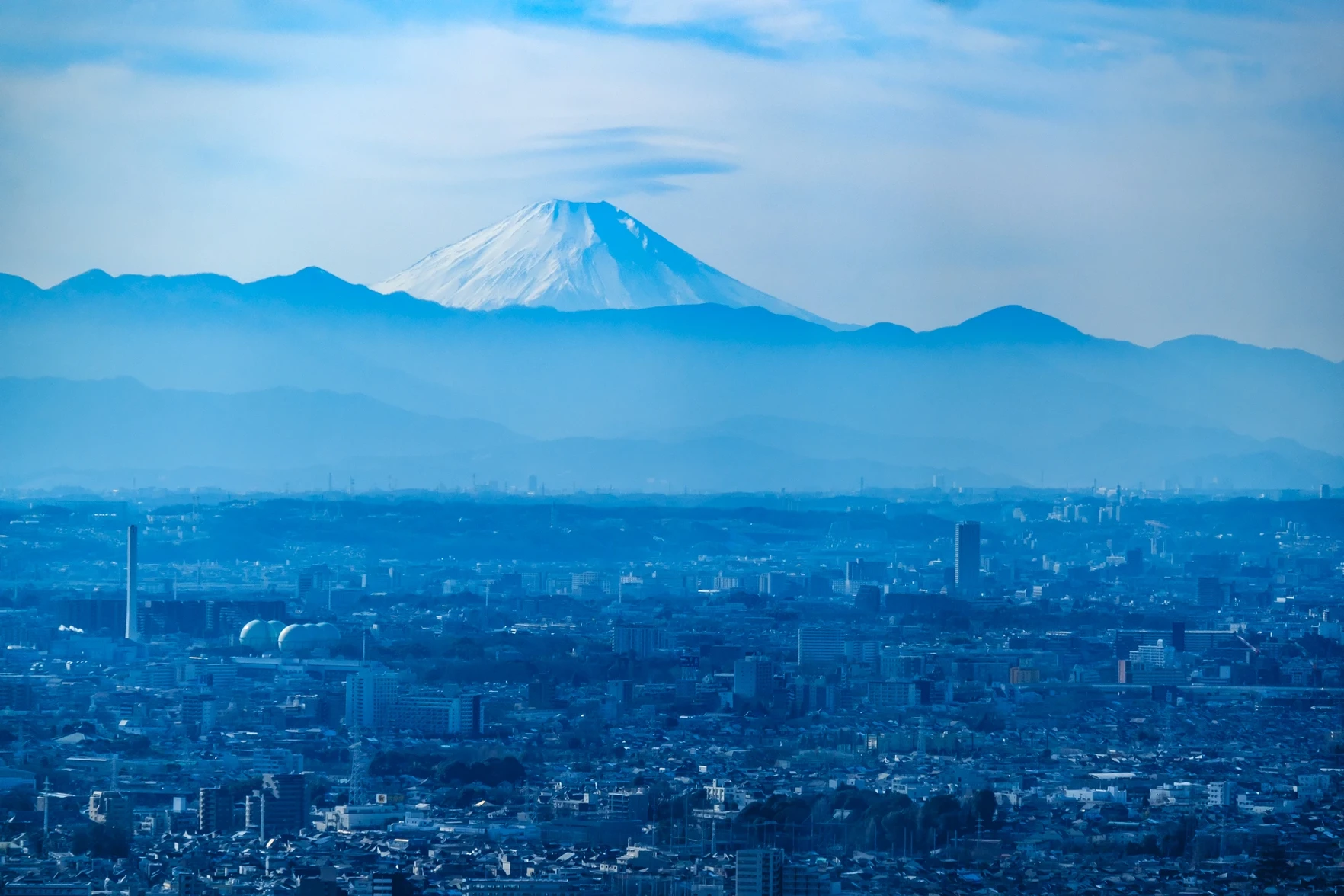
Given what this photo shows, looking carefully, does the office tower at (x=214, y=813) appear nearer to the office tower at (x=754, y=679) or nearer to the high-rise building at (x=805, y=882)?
the high-rise building at (x=805, y=882)

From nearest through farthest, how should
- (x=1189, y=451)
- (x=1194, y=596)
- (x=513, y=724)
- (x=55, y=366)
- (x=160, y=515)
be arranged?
(x=513, y=724) → (x=1194, y=596) → (x=160, y=515) → (x=55, y=366) → (x=1189, y=451)

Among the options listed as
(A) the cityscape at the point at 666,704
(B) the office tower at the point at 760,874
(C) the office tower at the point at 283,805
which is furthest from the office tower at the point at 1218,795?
(C) the office tower at the point at 283,805

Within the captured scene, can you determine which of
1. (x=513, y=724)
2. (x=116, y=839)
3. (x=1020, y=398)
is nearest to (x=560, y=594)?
(x=513, y=724)

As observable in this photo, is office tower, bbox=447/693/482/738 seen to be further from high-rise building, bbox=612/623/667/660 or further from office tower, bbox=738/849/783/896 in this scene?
office tower, bbox=738/849/783/896

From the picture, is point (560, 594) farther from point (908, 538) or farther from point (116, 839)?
point (116, 839)

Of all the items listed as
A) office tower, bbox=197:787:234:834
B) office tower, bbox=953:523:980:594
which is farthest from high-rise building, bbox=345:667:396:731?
office tower, bbox=953:523:980:594

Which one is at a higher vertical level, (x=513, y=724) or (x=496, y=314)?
(x=496, y=314)
